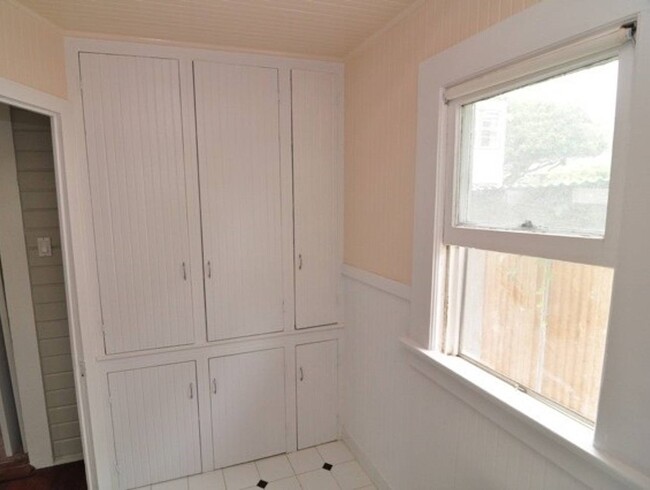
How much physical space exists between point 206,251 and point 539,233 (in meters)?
1.72

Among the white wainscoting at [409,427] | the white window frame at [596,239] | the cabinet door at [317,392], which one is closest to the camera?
the white window frame at [596,239]

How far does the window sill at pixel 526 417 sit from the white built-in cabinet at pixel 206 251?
1098mm

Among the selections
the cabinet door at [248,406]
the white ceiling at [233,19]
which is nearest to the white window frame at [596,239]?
the white ceiling at [233,19]

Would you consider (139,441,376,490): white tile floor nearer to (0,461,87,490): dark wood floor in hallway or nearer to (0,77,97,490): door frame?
(0,461,87,490): dark wood floor in hallway

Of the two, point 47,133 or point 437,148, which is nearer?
point 437,148

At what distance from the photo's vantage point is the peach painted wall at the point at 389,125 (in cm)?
151

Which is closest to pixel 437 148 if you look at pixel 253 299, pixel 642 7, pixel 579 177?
pixel 579 177

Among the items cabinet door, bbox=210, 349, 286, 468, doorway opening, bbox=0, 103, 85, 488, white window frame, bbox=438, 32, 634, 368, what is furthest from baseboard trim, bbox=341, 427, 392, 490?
doorway opening, bbox=0, 103, 85, 488

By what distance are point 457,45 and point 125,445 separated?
8.78 ft

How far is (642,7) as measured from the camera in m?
0.86

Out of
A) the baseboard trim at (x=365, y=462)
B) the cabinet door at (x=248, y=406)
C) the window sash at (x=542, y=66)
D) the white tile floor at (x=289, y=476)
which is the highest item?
the window sash at (x=542, y=66)

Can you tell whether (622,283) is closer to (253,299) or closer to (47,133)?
(253,299)

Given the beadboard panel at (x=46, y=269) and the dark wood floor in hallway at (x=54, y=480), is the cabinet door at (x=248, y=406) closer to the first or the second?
the dark wood floor in hallway at (x=54, y=480)

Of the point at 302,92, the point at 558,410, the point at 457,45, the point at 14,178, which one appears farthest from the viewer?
the point at 302,92
